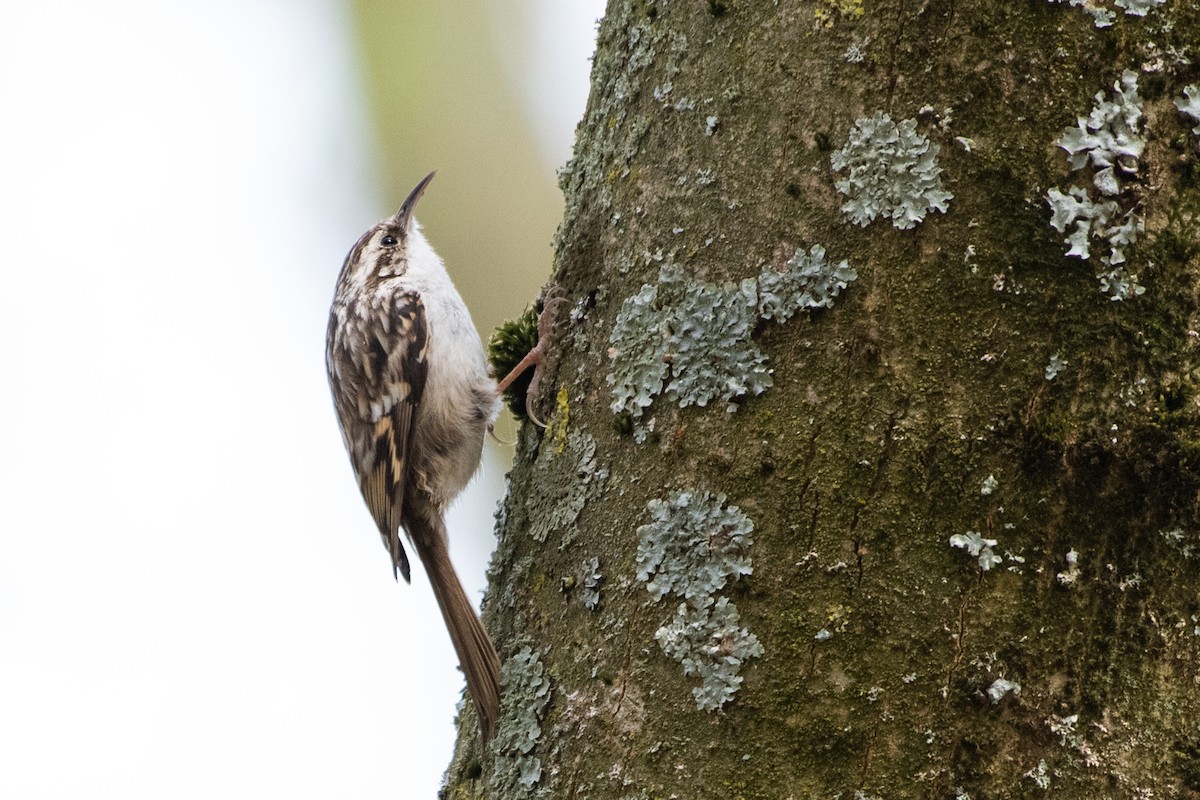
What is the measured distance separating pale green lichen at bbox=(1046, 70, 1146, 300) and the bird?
5.73 feet

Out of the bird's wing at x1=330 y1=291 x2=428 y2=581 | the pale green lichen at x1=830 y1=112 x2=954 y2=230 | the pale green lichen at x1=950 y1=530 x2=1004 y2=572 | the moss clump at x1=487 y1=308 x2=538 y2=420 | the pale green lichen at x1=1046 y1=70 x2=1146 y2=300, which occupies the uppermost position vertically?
the bird's wing at x1=330 y1=291 x2=428 y2=581

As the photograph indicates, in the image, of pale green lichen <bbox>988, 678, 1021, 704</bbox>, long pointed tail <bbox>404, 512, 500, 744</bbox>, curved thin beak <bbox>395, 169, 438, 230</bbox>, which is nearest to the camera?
pale green lichen <bbox>988, 678, 1021, 704</bbox>

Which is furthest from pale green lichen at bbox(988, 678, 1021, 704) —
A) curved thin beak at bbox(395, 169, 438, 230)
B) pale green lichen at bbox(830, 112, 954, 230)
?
curved thin beak at bbox(395, 169, 438, 230)

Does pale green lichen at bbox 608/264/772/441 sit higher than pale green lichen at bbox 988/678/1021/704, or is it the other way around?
pale green lichen at bbox 608/264/772/441

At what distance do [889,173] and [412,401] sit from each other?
1.95 metres

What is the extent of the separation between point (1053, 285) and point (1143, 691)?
463mm

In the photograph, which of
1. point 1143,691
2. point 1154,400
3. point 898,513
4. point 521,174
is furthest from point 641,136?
point 521,174

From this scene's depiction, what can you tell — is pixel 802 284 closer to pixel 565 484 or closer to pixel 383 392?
pixel 565 484

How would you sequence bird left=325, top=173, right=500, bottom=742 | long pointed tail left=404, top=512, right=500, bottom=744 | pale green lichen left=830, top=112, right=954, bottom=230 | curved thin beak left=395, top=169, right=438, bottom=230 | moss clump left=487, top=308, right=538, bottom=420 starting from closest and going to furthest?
1. pale green lichen left=830, top=112, right=954, bottom=230
2. long pointed tail left=404, top=512, right=500, bottom=744
3. moss clump left=487, top=308, right=538, bottom=420
4. bird left=325, top=173, right=500, bottom=742
5. curved thin beak left=395, top=169, right=438, bottom=230

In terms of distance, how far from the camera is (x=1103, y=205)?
1308 millimetres

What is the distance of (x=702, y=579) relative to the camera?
1398 millimetres

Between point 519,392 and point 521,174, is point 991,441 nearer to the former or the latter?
point 519,392

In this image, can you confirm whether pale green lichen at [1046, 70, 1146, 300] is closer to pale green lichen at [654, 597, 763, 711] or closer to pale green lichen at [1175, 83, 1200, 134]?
pale green lichen at [1175, 83, 1200, 134]

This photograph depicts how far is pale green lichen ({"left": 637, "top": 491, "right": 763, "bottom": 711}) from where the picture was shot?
4.47 ft
